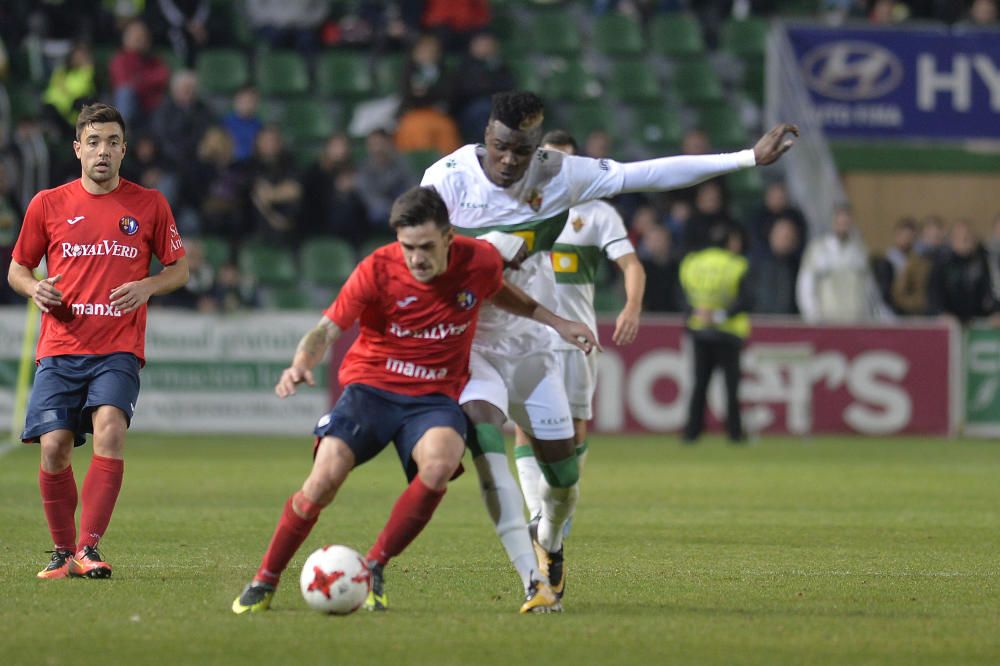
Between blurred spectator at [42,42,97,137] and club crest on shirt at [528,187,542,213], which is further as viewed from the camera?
blurred spectator at [42,42,97,137]

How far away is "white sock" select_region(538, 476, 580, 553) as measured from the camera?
770 cm

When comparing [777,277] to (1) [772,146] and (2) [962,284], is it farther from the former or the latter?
(1) [772,146]

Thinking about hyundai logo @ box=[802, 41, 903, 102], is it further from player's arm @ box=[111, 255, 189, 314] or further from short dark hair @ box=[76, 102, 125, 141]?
short dark hair @ box=[76, 102, 125, 141]

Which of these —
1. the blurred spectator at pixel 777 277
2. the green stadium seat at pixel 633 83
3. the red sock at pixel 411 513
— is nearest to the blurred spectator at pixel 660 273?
the blurred spectator at pixel 777 277

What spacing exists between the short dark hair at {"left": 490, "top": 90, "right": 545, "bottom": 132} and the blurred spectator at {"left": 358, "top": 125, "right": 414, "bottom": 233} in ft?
41.5

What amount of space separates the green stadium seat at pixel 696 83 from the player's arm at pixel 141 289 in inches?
619

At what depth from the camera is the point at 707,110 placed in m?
23.1

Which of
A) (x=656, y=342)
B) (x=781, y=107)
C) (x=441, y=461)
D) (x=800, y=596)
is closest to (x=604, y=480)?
(x=656, y=342)

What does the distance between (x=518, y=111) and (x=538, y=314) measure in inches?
33.8

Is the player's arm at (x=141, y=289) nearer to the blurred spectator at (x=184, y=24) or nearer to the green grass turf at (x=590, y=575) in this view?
the green grass turf at (x=590, y=575)

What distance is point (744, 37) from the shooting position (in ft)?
79.4

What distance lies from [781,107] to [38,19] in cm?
930

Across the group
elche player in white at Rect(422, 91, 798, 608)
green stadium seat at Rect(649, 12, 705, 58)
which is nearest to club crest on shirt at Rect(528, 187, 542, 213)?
elche player in white at Rect(422, 91, 798, 608)

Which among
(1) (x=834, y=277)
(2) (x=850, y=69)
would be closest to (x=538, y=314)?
(1) (x=834, y=277)
